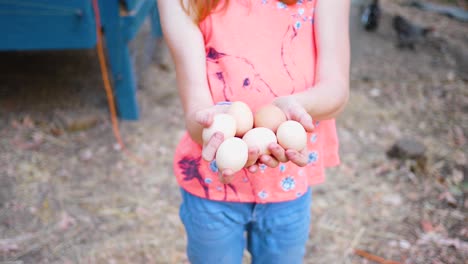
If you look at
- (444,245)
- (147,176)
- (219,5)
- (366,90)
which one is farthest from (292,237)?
(366,90)

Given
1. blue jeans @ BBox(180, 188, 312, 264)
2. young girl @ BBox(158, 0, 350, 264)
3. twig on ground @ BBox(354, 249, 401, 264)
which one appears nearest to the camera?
young girl @ BBox(158, 0, 350, 264)

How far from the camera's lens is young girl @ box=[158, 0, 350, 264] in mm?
1077

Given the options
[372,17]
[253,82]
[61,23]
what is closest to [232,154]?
[253,82]

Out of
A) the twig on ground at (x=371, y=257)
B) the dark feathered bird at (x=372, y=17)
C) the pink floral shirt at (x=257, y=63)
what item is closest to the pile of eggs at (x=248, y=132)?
the pink floral shirt at (x=257, y=63)

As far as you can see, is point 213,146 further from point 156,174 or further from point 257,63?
point 156,174

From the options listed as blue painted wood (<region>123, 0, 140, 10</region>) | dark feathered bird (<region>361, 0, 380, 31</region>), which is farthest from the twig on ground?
dark feathered bird (<region>361, 0, 380, 31</region>)

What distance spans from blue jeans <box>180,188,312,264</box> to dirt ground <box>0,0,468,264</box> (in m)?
0.95

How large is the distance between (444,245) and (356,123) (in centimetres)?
128

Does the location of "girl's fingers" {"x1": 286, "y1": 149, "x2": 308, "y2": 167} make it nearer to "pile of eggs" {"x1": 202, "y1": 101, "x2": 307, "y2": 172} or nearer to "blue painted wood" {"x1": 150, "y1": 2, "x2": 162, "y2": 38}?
"pile of eggs" {"x1": 202, "y1": 101, "x2": 307, "y2": 172}

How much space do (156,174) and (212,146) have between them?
1.80m

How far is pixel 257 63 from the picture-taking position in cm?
110

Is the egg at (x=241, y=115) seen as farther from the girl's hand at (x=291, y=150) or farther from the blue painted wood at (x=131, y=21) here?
the blue painted wood at (x=131, y=21)

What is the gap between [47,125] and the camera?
296 cm

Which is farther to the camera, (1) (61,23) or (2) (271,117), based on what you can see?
(1) (61,23)
